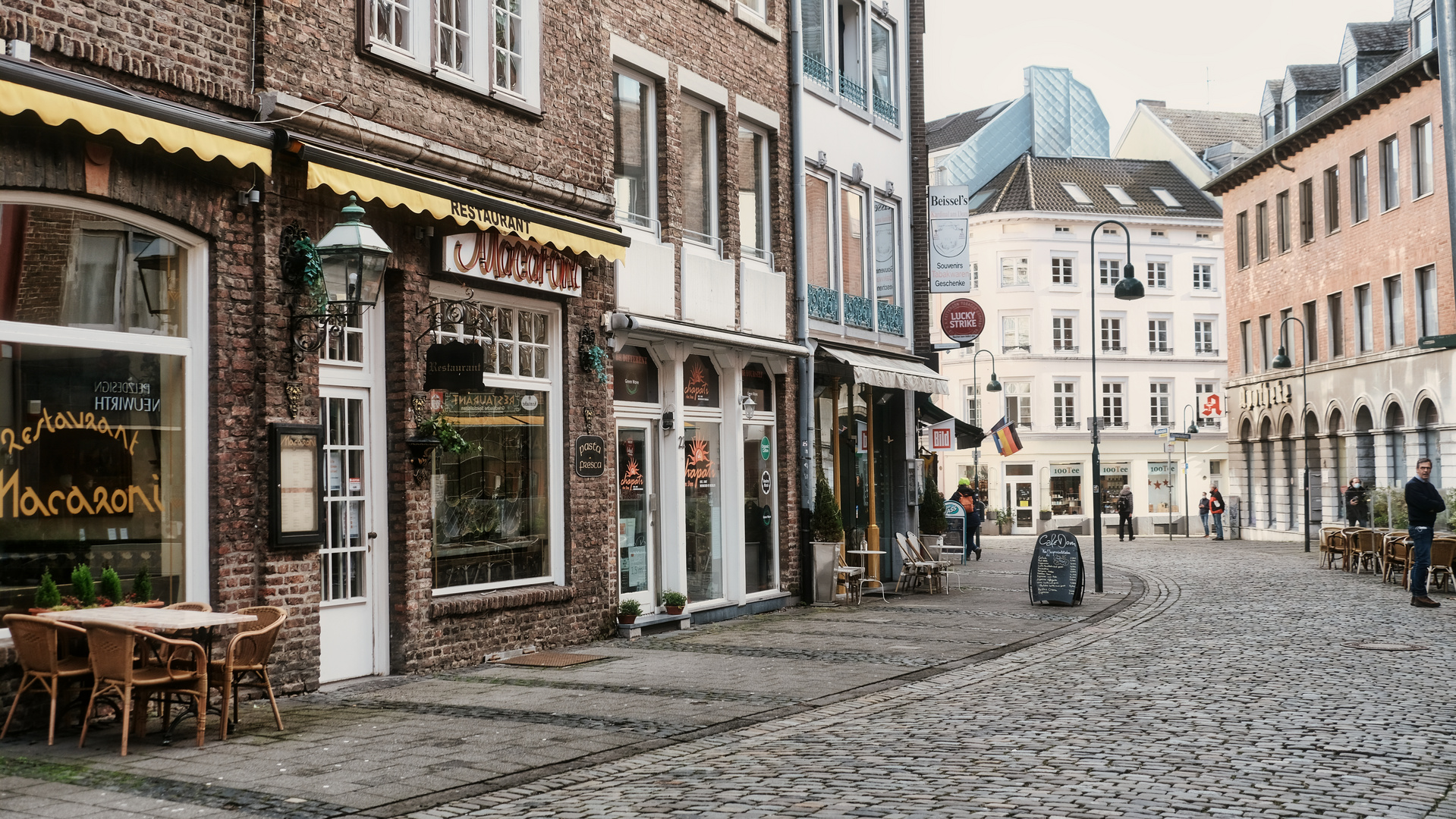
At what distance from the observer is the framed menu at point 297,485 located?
1038 cm

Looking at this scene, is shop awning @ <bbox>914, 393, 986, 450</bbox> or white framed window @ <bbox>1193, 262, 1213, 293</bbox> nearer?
shop awning @ <bbox>914, 393, 986, 450</bbox>

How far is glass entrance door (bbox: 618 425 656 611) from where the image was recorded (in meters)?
15.5

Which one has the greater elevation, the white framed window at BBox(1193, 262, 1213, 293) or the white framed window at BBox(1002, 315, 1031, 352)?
the white framed window at BBox(1193, 262, 1213, 293)

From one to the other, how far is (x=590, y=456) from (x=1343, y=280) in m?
31.2

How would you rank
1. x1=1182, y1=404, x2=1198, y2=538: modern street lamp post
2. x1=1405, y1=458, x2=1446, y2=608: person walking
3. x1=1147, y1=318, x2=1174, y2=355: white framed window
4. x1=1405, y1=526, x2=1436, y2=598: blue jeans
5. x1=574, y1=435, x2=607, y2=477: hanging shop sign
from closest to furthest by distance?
x1=574, y1=435, x2=607, y2=477: hanging shop sign → x1=1405, y1=458, x2=1446, y2=608: person walking → x1=1405, y1=526, x2=1436, y2=598: blue jeans → x1=1182, y1=404, x2=1198, y2=538: modern street lamp post → x1=1147, y1=318, x2=1174, y2=355: white framed window

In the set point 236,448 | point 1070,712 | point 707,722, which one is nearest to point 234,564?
point 236,448

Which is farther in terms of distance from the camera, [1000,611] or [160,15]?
[1000,611]

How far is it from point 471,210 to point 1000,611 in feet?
29.9

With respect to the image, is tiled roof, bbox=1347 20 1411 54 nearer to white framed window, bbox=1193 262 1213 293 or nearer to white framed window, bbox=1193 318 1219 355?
white framed window, bbox=1193 262 1213 293

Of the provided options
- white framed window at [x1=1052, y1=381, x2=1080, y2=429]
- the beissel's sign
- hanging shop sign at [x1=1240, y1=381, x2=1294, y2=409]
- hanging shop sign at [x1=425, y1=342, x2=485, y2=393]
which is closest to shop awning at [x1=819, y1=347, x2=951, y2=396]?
the beissel's sign

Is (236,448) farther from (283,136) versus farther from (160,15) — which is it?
(160,15)

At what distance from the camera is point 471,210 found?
12.0 meters

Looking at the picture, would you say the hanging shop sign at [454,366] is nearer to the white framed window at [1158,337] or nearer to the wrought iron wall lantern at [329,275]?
the wrought iron wall lantern at [329,275]

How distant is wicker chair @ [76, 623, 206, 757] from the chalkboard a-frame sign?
1243 centimetres
